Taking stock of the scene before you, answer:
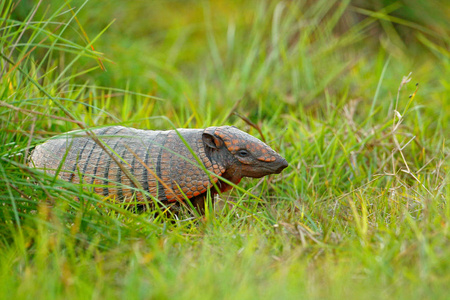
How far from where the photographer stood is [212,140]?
3.36 m

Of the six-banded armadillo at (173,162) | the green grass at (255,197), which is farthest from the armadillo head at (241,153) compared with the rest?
the green grass at (255,197)

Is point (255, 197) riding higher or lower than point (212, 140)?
lower

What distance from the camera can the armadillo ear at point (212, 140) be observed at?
3.32m

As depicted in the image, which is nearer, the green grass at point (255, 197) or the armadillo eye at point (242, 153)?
the green grass at point (255, 197)

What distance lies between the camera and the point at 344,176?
4.14 m

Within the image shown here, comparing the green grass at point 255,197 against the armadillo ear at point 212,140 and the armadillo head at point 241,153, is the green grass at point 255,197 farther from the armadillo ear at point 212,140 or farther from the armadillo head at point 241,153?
the armadillo ear at point 212,140

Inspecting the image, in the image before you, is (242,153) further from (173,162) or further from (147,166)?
(147,166)

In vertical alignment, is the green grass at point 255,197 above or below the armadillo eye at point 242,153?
below

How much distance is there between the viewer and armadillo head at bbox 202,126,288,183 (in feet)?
10.9

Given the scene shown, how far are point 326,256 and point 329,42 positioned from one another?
4452mm

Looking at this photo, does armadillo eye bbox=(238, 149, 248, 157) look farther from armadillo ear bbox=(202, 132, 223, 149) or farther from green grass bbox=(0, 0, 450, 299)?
green grass bbox=(0, 0, 450, 299)

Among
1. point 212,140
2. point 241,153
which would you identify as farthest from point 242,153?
point 212,140

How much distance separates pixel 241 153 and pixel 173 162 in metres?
0.44

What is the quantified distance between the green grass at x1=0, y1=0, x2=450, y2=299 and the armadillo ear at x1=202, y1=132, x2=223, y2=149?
39 centimetres
